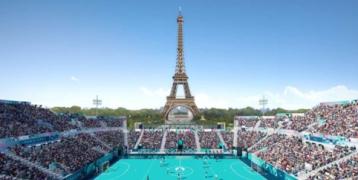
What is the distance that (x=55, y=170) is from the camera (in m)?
36.7

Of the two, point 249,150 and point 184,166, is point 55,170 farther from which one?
point 249,150

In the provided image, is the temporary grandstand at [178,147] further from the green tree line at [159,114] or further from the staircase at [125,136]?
the green tree line at [159,114]

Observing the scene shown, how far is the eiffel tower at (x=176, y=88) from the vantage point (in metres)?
87.2

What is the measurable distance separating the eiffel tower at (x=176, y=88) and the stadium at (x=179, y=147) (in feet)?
41.0

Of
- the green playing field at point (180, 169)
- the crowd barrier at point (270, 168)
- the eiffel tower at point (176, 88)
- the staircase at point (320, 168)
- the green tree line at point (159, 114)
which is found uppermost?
→ the eiffel tower at point (176, 88)

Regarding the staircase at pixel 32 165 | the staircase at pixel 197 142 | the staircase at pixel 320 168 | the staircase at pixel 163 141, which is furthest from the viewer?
the staircase at pixel 197 142

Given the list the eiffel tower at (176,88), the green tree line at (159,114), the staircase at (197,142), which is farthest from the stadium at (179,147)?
the eiffel tower at (176,88)

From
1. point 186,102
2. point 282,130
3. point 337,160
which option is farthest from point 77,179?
point 186,102

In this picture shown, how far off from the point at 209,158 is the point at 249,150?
22.8 feet

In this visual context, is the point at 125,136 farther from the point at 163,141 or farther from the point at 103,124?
the point at 163,141

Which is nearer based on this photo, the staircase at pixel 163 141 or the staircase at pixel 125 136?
the staircase at pixel 163 141

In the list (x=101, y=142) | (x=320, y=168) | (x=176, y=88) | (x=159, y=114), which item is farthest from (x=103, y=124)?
(x=320, y=168)

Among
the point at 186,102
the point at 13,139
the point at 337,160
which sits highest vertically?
the point at 186,102

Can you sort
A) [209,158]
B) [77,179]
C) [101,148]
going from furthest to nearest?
[209,158] < [101,148] < [77,179]
